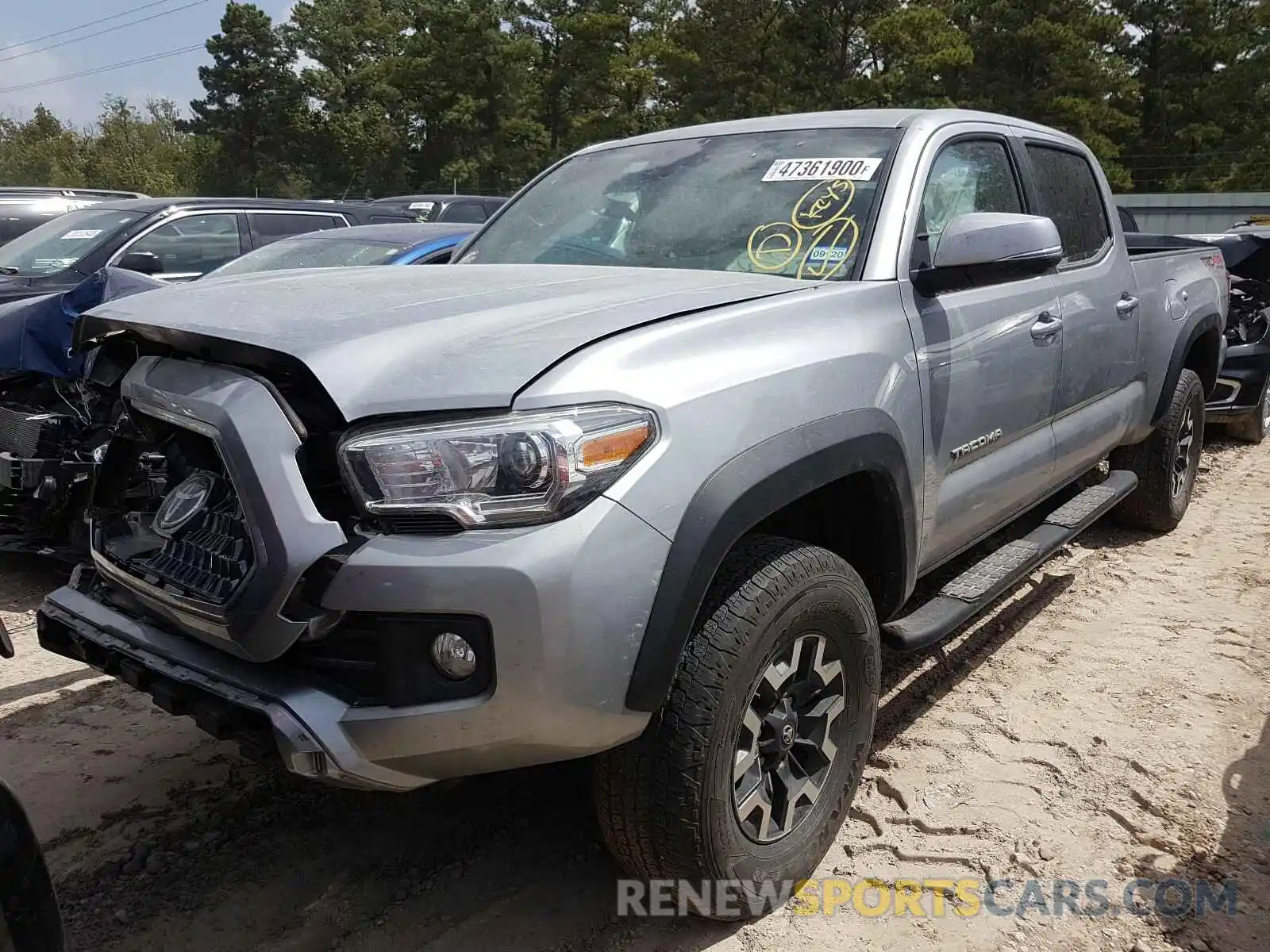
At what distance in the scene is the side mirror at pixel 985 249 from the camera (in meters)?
2.74

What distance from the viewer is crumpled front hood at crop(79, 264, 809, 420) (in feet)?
6.37

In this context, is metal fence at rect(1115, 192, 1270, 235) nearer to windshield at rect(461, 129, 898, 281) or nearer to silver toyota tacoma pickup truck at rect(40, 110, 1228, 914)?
windshield at rect(461, 129, 898, 281)

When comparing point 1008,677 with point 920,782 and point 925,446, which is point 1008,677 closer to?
point 920,782

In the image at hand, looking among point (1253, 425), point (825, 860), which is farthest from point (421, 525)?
Answer: point (1253, 425)

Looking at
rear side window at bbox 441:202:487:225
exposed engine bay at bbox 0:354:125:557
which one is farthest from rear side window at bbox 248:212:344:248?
rear side window at bbox 441:202:487:225

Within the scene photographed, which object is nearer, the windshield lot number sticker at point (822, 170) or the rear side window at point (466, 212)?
the windshield lot number sticker at point (822, 170)

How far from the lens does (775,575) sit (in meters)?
2.27

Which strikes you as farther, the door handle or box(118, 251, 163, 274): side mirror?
box(118, 251, 163, 274): side mirror

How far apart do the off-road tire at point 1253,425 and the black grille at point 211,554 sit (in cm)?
742

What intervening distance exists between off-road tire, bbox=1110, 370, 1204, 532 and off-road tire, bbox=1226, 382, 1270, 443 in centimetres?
260

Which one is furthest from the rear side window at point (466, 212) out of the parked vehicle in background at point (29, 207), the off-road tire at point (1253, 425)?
the off-road tire at point (1253, 425)

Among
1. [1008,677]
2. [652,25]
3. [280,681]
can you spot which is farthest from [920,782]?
[652,25]

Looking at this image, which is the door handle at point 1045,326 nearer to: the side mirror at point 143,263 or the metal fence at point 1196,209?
the side mirror at point 143,263

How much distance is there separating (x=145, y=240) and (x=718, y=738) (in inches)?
273
